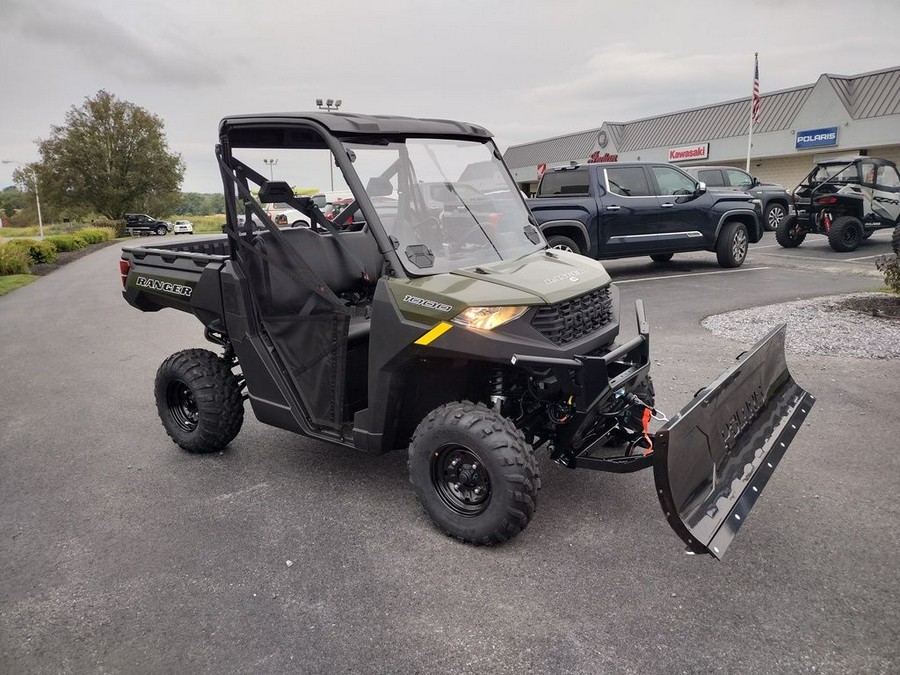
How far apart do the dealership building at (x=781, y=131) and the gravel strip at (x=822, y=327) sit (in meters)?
12.1

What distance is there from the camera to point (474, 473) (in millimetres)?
3451

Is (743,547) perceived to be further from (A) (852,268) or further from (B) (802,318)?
(A) (852,268)

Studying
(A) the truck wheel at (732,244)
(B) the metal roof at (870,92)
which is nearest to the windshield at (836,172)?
(A) the truck wheel at (732,244)

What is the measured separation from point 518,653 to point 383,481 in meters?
1.79

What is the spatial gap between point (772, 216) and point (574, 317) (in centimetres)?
1897

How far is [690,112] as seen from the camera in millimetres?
35625

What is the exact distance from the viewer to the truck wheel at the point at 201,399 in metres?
4.57

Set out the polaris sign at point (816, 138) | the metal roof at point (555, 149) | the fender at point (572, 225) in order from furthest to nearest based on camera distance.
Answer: the metal roof at point (555, 149), the polaris sign at point (816, 138), the fender at point (572, 225)

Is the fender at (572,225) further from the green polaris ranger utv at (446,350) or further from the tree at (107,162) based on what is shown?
the tree at (107,162)

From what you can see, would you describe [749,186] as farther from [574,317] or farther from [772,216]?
[574,317]

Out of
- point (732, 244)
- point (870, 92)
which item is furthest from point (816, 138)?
point (732, 244)

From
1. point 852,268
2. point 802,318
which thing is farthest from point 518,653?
point 852,268

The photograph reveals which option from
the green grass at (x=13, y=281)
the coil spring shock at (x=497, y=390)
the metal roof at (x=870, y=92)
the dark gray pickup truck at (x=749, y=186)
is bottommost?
the green grass at (x=13, y=281)

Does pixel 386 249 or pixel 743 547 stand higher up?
pixel 386 249
